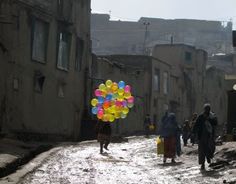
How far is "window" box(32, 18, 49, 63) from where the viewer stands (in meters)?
27.7

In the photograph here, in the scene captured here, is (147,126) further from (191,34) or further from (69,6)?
(191,34)

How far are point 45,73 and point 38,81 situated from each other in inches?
37.5

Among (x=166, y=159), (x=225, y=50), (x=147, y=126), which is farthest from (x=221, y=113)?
(x=166, y=159)

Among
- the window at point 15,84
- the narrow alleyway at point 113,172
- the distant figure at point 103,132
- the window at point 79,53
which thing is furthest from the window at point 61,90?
the narrow alleyway at point 113,172

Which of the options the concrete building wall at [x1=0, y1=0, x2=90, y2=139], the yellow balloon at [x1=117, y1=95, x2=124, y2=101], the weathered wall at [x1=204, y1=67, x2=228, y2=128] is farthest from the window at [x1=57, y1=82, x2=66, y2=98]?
the weathered wall at [x1=204, y1=67, x2=228, y2=128]

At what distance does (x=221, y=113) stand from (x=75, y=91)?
137 ft

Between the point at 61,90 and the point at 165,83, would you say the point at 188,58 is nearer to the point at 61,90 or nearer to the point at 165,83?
the point at 165,83

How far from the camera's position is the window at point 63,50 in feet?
101

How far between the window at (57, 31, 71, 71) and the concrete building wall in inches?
8.6

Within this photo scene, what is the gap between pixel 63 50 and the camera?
3127 centimetres

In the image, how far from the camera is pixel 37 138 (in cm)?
2694

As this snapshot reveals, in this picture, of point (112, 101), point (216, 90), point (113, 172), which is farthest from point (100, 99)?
point (216, 90)

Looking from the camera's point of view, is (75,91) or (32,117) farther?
(75,91)

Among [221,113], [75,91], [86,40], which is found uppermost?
[86,40]
